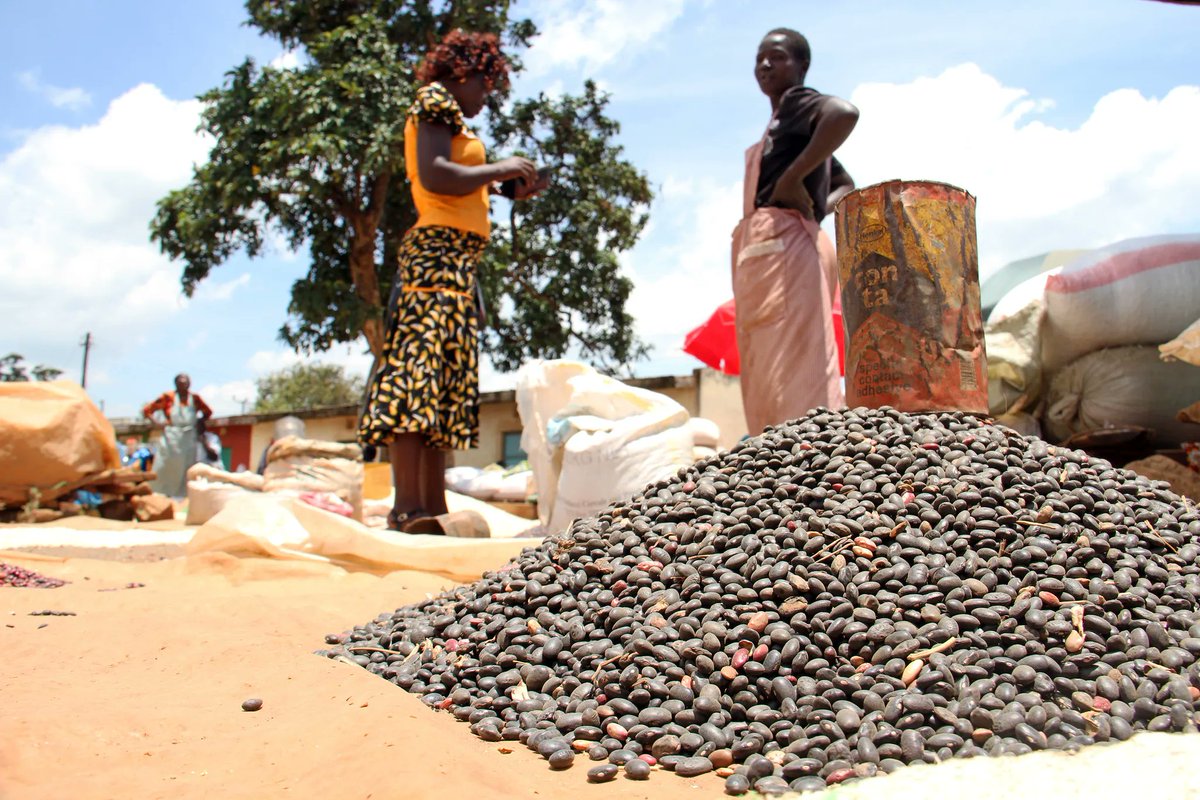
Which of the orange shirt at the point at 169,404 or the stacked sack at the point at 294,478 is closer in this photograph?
the stacked sack at the point at 294,478

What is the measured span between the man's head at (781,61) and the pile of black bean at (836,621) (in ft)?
5.63

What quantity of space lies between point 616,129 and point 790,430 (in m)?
9.37

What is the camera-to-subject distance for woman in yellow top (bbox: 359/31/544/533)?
3400 mm

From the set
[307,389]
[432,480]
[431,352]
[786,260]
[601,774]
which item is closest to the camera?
[601,774]

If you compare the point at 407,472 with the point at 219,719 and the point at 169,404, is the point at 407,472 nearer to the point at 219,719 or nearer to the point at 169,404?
the point at 219,719

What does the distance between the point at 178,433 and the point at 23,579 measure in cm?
554

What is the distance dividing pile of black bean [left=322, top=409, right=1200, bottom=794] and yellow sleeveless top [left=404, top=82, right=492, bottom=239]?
185cm

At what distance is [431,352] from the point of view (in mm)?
3434

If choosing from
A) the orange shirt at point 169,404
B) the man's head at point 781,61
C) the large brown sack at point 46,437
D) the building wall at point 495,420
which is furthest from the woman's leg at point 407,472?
the orange shirt at point 169,404

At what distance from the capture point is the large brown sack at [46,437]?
489 cm

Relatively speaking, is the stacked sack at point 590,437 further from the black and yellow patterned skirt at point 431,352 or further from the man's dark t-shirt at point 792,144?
the man's dark t-shirt at point 792,144

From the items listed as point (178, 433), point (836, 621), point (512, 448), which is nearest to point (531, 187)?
point (836, 621)

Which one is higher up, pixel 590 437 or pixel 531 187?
pixel 531 187

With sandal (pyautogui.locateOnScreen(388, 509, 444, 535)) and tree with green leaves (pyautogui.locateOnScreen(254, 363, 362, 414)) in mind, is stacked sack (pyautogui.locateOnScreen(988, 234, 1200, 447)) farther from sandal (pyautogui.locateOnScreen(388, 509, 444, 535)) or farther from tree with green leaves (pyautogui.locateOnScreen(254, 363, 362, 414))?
tree with green leaves (pyautogui.locateOnScreen(254, 363, 362, 414))
